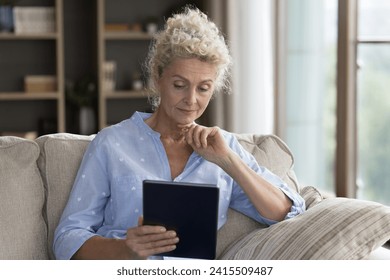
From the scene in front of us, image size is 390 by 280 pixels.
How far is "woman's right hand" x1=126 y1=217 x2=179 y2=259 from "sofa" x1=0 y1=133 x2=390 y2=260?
0.29 m

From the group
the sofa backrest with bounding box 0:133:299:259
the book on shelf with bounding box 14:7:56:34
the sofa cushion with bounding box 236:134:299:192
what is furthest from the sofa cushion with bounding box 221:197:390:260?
the book on shelf with bounding box 14:7:56:34

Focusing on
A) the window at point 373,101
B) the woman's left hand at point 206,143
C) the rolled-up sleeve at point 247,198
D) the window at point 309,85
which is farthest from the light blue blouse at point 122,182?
the window at point 309,85

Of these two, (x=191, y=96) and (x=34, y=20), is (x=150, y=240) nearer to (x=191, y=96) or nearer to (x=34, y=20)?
(x=191, y=96)

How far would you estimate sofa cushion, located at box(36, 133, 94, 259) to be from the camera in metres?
2.18

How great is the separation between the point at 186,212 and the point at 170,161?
1.34 feet

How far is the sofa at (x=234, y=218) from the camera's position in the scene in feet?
6.23

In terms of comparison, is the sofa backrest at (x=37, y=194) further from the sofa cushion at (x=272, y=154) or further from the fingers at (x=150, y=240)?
the fingers at (x=150, y=240)

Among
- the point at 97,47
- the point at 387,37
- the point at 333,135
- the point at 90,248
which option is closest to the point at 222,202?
the point at 90,248

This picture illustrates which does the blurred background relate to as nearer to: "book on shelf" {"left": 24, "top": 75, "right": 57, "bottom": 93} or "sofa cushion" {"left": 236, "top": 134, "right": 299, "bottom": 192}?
"book on shelf" {"left": 24, "top": 75, "right": 57, "bottom": 93}

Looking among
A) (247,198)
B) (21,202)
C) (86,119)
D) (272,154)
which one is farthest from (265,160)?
(86,119)

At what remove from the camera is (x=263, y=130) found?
4914 mm

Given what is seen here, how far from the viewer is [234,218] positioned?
2.22 metres
